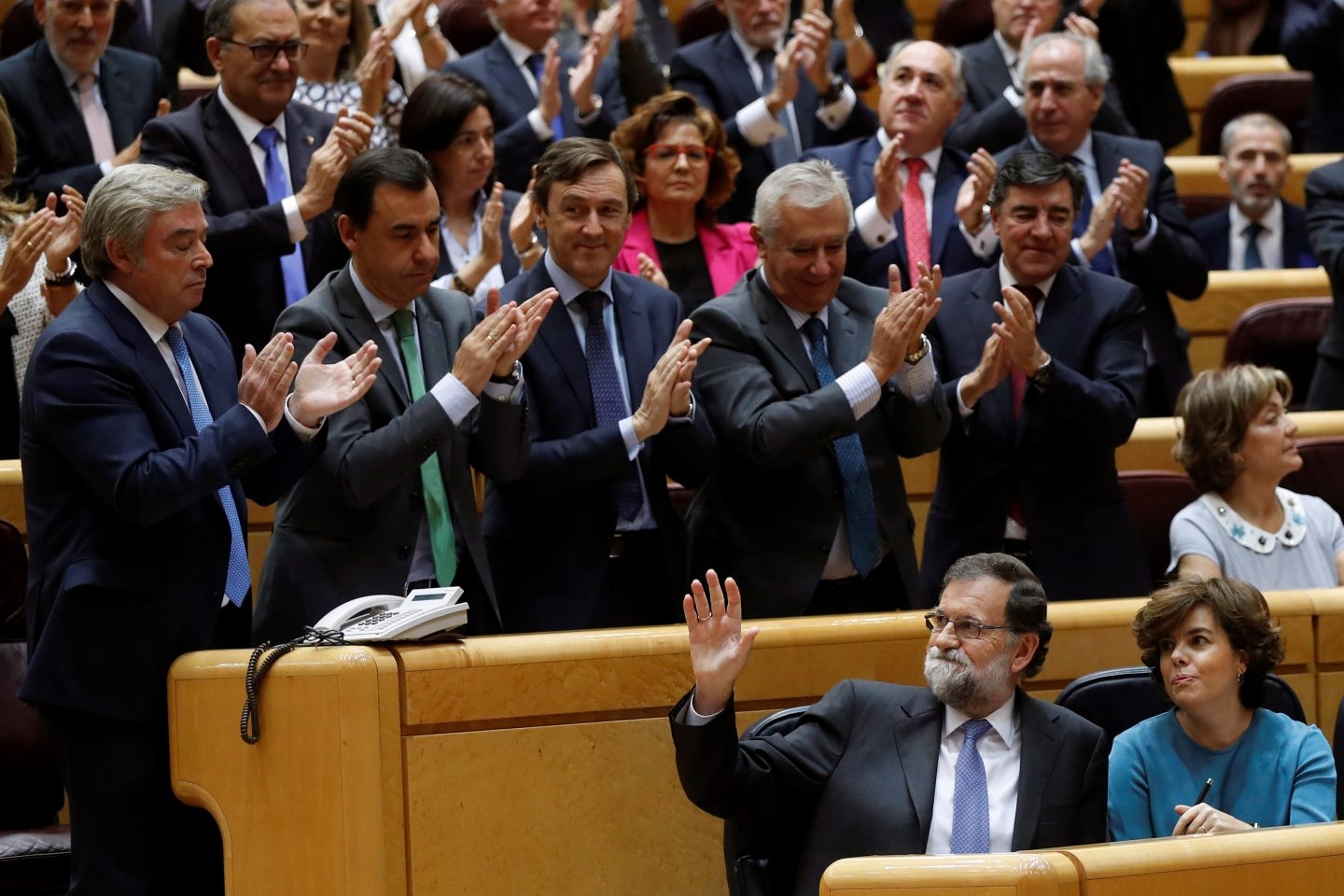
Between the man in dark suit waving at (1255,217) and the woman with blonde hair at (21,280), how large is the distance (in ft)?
10.3

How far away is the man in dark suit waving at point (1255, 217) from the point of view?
5.21m

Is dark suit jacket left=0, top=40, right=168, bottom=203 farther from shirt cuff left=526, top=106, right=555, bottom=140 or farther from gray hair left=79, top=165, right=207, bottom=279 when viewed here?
gray hair left=79, top=165, right=207, bottom=279

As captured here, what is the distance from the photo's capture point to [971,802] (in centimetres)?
261

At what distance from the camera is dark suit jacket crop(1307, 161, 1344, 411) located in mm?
4301

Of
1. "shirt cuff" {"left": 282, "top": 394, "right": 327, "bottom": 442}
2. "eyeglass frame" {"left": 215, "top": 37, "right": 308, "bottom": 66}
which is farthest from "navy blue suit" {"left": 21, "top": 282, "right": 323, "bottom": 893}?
"eyeglass frame" {"left": 215, "top": 37, "right": 308, "bottom": 66}

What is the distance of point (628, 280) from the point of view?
10.8 ft

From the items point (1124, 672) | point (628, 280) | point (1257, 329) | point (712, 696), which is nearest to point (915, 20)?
point (1257, 329)

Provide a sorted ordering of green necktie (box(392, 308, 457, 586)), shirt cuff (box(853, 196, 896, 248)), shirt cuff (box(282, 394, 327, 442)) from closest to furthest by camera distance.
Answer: shirt cuff (box(282, 394, 327, 442))
green necktie (box(392, 308, 457, 586))
shirt cuff (box(853, 196, 896, 248))

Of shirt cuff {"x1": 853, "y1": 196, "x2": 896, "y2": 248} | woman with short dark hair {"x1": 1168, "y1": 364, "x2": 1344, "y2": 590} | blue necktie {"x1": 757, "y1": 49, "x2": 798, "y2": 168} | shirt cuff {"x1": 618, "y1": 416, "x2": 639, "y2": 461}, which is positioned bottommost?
woman with short dark hair {"x1": 1168, "y1": 364, "x2": 1344, "y2": 590}

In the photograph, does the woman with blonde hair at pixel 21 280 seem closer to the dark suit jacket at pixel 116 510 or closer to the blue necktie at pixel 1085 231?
the dark suit jacket at pixel 116 510

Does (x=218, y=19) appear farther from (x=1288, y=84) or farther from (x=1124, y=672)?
(x=1288, y=84)

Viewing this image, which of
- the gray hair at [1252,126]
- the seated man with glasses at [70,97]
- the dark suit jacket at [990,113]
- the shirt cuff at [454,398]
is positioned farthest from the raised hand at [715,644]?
the gray hair at [1252,126]

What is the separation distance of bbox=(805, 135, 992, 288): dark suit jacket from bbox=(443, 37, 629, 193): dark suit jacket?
644 millimetres

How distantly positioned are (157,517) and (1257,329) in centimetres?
290
